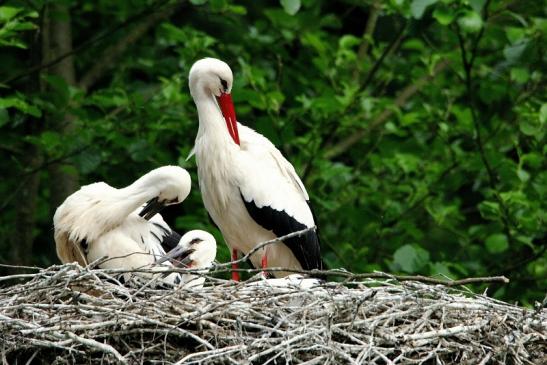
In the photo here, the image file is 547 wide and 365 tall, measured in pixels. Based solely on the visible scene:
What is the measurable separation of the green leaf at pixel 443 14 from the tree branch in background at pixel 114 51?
226 cm

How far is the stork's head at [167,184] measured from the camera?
28.3ft

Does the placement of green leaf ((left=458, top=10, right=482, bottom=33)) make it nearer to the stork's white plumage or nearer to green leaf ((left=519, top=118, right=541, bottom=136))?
green leaf ((left=519, top=118, right=541, bottom=136))

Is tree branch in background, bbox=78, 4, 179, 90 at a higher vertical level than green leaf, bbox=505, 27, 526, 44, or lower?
higher

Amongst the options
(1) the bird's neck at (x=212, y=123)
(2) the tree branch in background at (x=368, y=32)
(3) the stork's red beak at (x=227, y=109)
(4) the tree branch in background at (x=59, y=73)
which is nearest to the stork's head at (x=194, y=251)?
(1) the bird's neck at (x=212, y=123)

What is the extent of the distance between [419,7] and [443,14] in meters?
0.19

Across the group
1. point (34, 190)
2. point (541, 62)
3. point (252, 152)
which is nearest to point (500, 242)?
point (541, 62)

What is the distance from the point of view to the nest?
6738mm

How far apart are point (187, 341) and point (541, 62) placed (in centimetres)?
497

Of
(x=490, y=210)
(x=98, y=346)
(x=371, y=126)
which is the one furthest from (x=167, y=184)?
(x=371, y=126)

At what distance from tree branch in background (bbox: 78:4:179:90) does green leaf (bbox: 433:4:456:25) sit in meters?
2.26

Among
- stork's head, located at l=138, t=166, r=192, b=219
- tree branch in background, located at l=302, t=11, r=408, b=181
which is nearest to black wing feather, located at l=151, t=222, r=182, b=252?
stork's head, located at l=138, t=166, r=192, b=219

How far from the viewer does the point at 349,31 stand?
13609 mm

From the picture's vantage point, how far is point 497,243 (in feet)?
34.8

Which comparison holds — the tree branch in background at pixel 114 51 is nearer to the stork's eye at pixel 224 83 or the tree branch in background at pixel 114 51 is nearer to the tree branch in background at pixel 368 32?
the tree branch in background at pixel 368 32
